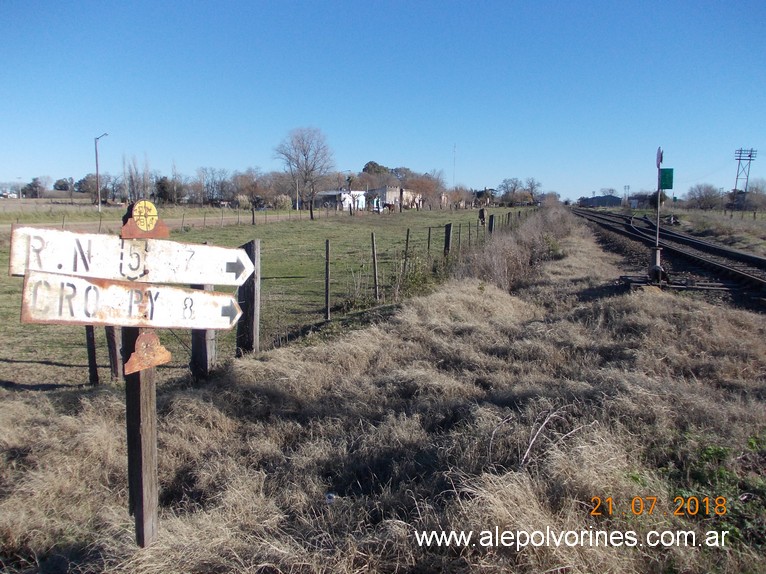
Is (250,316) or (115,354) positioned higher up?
(250,316)

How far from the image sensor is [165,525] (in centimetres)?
321

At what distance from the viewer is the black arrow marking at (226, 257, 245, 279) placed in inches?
120

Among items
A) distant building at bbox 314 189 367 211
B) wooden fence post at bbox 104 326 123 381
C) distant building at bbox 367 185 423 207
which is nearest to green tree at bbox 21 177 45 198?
distant building at bbox 314 189 367 211

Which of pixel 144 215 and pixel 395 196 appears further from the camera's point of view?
pixel 395 196

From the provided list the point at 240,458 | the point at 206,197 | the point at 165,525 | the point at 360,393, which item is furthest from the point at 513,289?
the point at 206,197

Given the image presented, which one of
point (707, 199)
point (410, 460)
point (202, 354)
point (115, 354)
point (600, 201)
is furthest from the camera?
point (600, 201)

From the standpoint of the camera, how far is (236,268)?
308 centimetres

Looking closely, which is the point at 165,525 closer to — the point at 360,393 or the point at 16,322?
the point at 360,393

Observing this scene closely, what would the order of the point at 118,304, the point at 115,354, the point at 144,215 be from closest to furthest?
the point at 118,304 → the point at 144,215 → the point at 115,354

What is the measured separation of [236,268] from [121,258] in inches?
24.7

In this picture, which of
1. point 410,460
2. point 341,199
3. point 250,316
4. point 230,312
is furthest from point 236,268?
point 341,199

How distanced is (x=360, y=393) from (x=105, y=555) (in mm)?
2816
